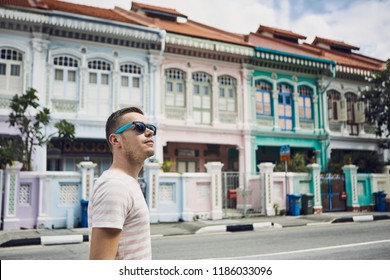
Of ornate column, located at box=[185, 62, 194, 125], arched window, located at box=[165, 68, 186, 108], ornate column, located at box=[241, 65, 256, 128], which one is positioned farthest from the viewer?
ornate column, located at box=[241, 65, 256, 128]

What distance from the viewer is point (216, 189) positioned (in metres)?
11.3

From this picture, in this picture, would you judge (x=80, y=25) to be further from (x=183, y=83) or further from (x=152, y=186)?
(x=152, y=186)

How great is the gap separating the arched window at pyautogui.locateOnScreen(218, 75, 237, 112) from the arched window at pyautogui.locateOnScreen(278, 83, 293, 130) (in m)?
2.11

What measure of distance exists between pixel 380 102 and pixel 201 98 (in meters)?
6.29

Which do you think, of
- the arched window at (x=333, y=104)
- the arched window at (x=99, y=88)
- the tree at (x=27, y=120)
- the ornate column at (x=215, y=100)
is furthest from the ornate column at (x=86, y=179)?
the arched window at (x=333, y=104)

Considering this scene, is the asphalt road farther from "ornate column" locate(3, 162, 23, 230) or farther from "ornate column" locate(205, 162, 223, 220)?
"ornate column" locate(205, 162, 223, 220)

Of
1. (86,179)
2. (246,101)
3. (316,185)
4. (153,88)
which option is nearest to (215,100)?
(246,101)

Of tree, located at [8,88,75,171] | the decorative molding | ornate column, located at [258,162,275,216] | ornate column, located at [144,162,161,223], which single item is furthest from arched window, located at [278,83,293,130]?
tree, located at [8,88,75,171]

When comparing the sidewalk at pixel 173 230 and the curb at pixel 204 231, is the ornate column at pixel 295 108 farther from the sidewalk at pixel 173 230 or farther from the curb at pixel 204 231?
the curb at pixel 204 231

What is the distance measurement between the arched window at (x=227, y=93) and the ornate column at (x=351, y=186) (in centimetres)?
465

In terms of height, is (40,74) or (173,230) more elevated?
(40,74)

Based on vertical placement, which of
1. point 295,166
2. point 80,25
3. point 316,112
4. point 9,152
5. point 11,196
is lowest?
point 11,196

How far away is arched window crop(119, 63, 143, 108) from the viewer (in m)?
13.2
